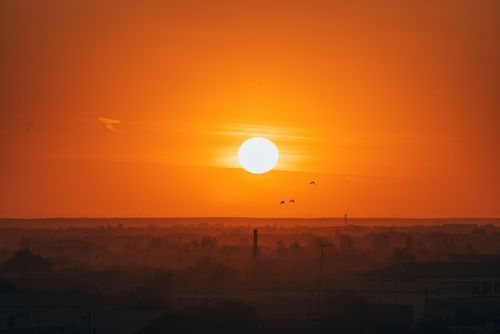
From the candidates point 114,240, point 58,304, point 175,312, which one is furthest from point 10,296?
point 114,240

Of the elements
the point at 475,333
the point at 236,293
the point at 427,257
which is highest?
the point at 427,257

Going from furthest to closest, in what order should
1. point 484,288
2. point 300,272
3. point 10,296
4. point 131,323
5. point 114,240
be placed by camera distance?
point 114,240
point 300,272
point 484,288
point 10,296
point 131,323

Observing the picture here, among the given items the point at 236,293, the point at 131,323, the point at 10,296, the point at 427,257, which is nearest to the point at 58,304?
the point at 10,296

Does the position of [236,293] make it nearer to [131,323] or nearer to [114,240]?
[131,323]

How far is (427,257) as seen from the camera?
291ft

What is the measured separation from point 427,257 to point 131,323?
172 feet

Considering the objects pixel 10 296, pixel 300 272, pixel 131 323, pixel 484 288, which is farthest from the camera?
pixel 300 272

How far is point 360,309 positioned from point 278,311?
4558mm

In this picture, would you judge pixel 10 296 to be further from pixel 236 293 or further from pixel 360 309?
pixel 360 309

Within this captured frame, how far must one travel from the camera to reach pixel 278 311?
4934cm

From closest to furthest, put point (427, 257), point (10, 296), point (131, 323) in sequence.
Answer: point (131, 323), point (10, 296), point (427, 257)

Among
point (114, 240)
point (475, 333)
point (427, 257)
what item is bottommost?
point (475, 333)

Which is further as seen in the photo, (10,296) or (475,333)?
(10,296)

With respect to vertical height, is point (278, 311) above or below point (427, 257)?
below
